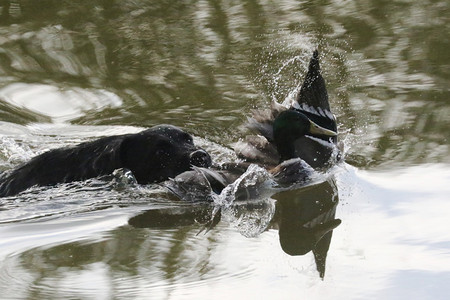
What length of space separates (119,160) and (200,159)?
1.77 feet

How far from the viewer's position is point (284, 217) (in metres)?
5.30

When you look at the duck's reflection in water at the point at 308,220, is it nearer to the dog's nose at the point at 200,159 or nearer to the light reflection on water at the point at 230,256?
the light reflection on water at the point at 230,256

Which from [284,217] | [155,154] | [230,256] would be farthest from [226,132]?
[230,256]

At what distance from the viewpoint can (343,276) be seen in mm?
4266

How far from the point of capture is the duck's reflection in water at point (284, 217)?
193 inches

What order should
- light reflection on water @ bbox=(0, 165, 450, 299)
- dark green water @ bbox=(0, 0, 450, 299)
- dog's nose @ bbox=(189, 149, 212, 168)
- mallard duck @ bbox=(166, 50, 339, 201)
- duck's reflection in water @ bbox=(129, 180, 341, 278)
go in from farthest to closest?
dog's nose @ bbox=(189, 149, 212, 168), mallard duck @ bbox=(166, 50, 339, 201), duck's reflection in water @ bbox=(129, 180, 341, 278), dark green water @ bbox=(0, 0, 450, 299), light reflection on water @ bbox=(0, 165, 450, 299)

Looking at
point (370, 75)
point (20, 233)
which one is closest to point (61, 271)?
point (20, 233)

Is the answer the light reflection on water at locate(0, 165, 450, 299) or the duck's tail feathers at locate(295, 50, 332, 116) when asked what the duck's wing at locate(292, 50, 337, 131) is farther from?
the light reflection on water at locate(0, 165, 450, 299)

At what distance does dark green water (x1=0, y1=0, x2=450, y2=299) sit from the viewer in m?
4.35

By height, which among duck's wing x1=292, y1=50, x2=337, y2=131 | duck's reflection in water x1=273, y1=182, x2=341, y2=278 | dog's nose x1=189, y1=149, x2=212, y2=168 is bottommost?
duck's reflection in water x1=273, y1=182, x2=341, y2=278

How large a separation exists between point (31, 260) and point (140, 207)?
109 cm

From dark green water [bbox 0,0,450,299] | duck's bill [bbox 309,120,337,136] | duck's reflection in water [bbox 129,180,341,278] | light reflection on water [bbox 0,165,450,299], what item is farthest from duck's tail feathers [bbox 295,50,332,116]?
light reflection on water [bbox 0,165,450,299]

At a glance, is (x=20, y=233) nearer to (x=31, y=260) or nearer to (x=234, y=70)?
(x=31, y=260)

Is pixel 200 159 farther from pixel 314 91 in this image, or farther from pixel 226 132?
pixel 226 132
